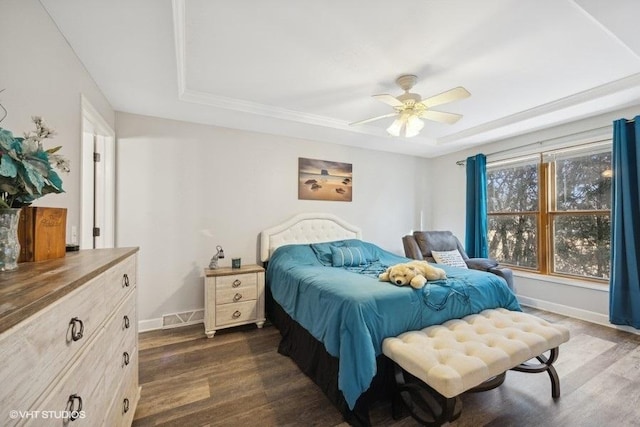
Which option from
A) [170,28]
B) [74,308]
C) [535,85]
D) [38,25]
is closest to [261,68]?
[170,28]

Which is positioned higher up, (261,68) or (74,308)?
(261,68)

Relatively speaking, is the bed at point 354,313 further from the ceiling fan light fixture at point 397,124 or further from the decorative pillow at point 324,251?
the ceiling fan light fixture at point 397,124

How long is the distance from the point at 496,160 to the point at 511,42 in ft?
8.35

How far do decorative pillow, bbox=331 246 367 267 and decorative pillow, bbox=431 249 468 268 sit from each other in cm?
119

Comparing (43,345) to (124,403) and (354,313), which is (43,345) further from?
(354,313)

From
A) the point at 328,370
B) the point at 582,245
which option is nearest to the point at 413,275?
the point at 328,370

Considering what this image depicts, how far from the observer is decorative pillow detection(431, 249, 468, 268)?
3.68 meters

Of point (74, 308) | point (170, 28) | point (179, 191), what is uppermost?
point (170, 28)

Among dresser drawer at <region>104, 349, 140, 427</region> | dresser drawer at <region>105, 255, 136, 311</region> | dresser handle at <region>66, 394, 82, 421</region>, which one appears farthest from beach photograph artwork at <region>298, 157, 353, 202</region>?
Answer: dresser handle at <region>66, 394, 82, 421</region>

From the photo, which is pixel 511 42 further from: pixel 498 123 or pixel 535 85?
pixel 498 123

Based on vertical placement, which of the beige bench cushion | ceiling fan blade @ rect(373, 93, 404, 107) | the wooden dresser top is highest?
ceiling fan blade @ rect(373, 93, 404, 107)

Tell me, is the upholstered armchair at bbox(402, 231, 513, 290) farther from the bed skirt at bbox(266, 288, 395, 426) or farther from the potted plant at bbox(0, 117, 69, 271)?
the potted plant at bbox(0, 117, 69, 271)

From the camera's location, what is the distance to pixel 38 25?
Answer: 4.70ft

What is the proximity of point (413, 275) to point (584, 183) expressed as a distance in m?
2.96
